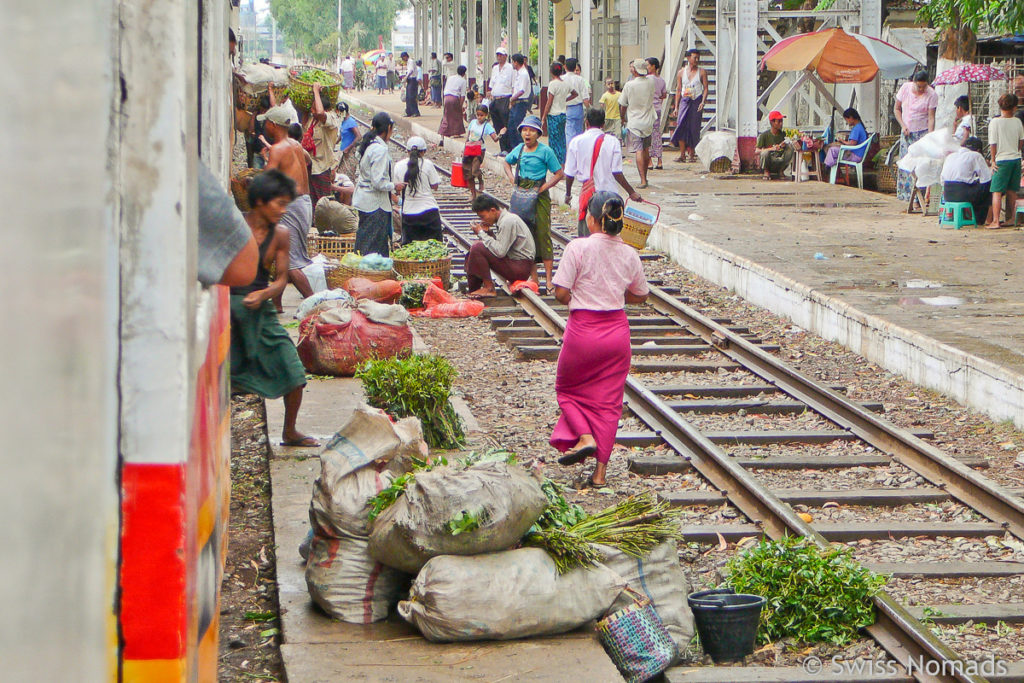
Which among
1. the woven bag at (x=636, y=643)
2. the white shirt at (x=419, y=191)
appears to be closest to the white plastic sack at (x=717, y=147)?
the white shirt at (x=419, y=191)

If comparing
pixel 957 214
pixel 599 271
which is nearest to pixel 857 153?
pixel 957 214

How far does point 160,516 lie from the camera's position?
222 centimetres

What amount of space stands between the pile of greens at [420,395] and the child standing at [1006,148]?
9346 millimetres

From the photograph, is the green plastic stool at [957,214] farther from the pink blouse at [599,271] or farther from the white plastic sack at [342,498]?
the white plastic sack at [342,498]

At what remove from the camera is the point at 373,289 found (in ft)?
37.1

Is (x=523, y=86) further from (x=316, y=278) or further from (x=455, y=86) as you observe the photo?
(x=316, y=278)

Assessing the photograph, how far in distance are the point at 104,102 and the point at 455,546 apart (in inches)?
106

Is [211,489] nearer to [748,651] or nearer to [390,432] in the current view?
[390,432]

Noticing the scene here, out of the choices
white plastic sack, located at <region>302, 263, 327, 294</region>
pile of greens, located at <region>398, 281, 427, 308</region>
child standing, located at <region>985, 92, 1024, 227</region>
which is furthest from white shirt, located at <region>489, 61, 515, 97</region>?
white plastic sack, located at <region>302, 263, 327, 294</region>

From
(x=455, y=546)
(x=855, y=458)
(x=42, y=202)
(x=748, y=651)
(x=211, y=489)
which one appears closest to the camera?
(x=42, y=202)

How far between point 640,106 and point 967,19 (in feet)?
18.7

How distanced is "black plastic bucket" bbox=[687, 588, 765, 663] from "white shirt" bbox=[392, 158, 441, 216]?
8.53m

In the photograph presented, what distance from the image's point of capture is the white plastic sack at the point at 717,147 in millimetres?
22172

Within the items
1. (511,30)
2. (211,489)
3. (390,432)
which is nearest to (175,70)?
(211,489)
